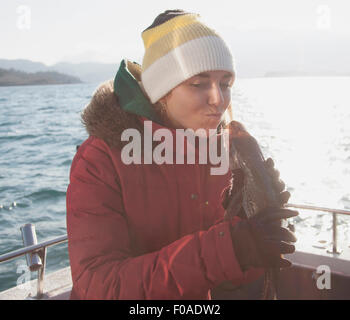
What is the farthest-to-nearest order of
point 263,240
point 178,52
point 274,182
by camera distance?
1. point 178,52
2. point 274,182
3. point 263,240

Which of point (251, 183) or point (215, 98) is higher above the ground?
point (215, 98)

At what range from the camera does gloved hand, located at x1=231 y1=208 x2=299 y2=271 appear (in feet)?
4.01

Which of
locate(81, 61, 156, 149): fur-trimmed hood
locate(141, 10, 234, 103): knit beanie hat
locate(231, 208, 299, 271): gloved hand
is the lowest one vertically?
locate(231, 208, 299, 271): gloved hand

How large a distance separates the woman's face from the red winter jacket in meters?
0.13

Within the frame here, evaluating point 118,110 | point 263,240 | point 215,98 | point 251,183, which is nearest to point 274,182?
point 251,183

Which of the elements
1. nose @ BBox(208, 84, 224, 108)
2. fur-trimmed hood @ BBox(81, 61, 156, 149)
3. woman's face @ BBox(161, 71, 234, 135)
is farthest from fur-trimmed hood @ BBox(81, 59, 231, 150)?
nose @ BBox(208, 84, 224, 108)

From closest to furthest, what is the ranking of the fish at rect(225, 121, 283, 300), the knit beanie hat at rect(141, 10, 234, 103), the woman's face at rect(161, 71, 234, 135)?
1. the fish at rect(225, 121, 283, 300)
2. the woman's face at rect(161, 71, 234, 135)
3. the knit beanie hat at rect(141, 10, 234, 103)

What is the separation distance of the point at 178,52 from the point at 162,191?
694 mm

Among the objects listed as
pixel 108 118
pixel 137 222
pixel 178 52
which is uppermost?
pixel 178 52

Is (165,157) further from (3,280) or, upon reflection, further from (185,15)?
(3,280)

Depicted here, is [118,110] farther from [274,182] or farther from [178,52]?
[274,182]

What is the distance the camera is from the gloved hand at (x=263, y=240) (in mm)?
1224

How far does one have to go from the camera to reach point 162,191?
5.29 ft

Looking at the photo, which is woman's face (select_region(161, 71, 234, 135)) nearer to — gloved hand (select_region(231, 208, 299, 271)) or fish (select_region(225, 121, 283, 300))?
fish (select_region(225, 121, 283, 300))
